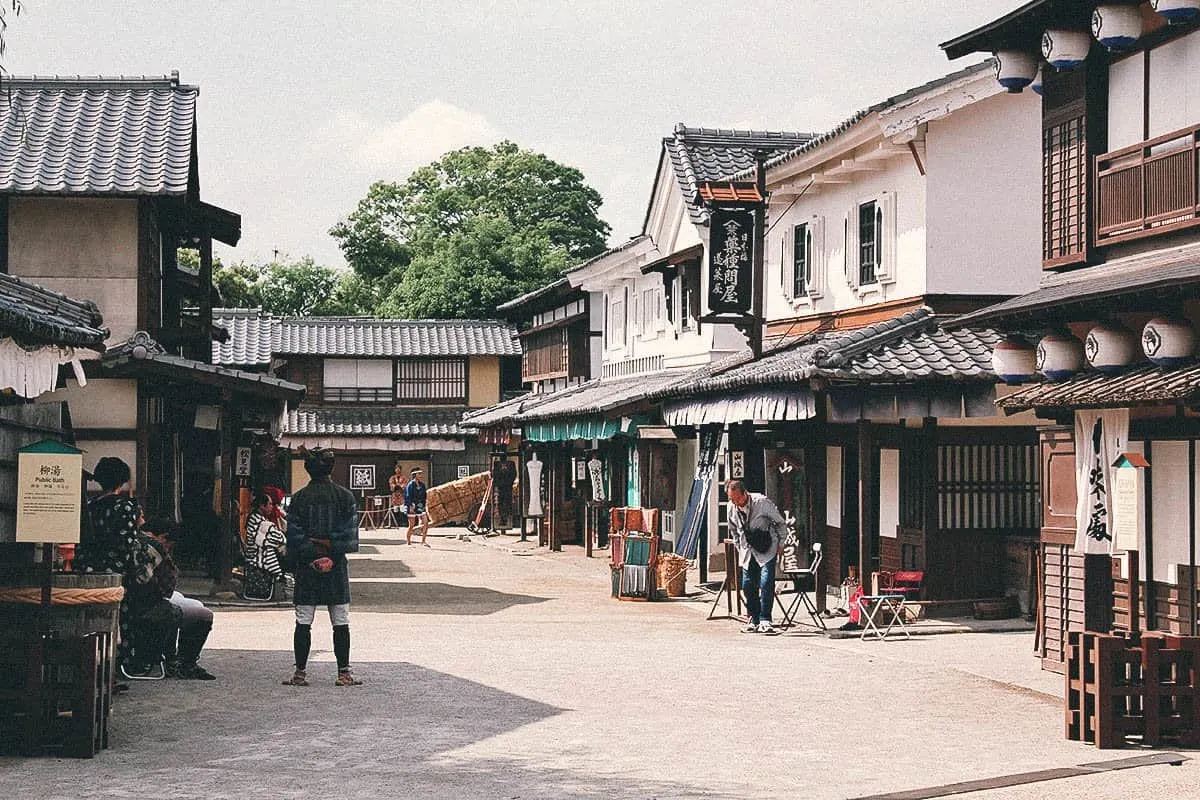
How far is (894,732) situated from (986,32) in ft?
22.5

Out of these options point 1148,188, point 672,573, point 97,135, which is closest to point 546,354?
point 672,573

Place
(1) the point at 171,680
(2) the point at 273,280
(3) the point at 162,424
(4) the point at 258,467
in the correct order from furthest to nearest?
1. (2) the point at 273,280
2. (4) the point at 258,467
3. (3) the point at 162,424
4. (1) the point at 171,680

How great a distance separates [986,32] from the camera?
14633 millimetres

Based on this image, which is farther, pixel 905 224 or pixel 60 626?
pixel 905 224

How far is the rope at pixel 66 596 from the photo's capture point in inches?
417

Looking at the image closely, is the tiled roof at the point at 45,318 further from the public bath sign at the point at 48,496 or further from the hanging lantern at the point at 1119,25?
the hanging lantern at the point at 1119,25

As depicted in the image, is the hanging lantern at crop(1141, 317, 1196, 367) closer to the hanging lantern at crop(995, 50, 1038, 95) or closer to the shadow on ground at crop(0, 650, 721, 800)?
the hanging lantern at crop(995, 50, 1038, 95)

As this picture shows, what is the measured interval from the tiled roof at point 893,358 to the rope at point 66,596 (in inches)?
375

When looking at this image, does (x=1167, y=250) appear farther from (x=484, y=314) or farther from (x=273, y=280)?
(x=273, y=280)

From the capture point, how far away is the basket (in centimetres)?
2472


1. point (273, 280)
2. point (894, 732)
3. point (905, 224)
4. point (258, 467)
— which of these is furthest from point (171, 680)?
point (273, 280)

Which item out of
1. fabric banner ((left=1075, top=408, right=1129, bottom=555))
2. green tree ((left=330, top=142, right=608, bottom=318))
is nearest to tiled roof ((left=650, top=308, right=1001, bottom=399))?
fabric banner ((left=1075, top=408, right=1129, bottom=555))

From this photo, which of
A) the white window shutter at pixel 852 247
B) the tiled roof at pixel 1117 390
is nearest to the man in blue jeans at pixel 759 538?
the white window shutter at pixel 852 247

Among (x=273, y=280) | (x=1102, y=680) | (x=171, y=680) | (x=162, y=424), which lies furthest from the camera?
(x=273, y=280)
